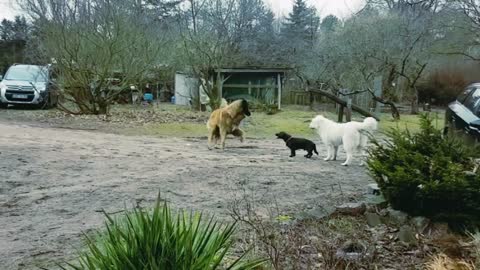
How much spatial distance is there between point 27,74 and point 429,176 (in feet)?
71.5

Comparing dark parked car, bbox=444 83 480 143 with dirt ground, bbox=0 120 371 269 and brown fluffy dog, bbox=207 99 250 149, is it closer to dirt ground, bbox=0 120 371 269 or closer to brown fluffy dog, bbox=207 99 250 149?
dirt ground, bbox=0 120 371 269

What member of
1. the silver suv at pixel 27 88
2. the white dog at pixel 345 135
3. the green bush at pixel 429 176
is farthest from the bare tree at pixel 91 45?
the green bush at pixel 429 176

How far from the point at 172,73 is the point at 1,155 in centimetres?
2069

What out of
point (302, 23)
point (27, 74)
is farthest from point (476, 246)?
point (302, 23)

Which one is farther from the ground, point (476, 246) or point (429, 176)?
point (429, 176)

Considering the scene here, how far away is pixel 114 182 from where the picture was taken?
24.9 feet

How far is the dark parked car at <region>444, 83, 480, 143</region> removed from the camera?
7.87 meters

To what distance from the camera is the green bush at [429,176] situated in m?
4.50

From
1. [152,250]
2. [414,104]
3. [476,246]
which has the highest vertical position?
A: [414,104]

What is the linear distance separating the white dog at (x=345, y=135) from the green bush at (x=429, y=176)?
13.5 ft

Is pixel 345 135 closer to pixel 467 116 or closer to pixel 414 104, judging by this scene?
pixel 467 116

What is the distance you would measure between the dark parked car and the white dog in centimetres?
146

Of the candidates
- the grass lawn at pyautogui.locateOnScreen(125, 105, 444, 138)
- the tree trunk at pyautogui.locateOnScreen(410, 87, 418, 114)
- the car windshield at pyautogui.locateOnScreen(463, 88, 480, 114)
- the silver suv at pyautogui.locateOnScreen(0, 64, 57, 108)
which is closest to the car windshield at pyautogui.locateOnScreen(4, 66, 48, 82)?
the silver suv at pyautogui.locateOnScreen(0, 64, 57, 108)

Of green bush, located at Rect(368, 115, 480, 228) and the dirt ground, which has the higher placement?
green bush, located at Rect(368, 115, 480, 228)
